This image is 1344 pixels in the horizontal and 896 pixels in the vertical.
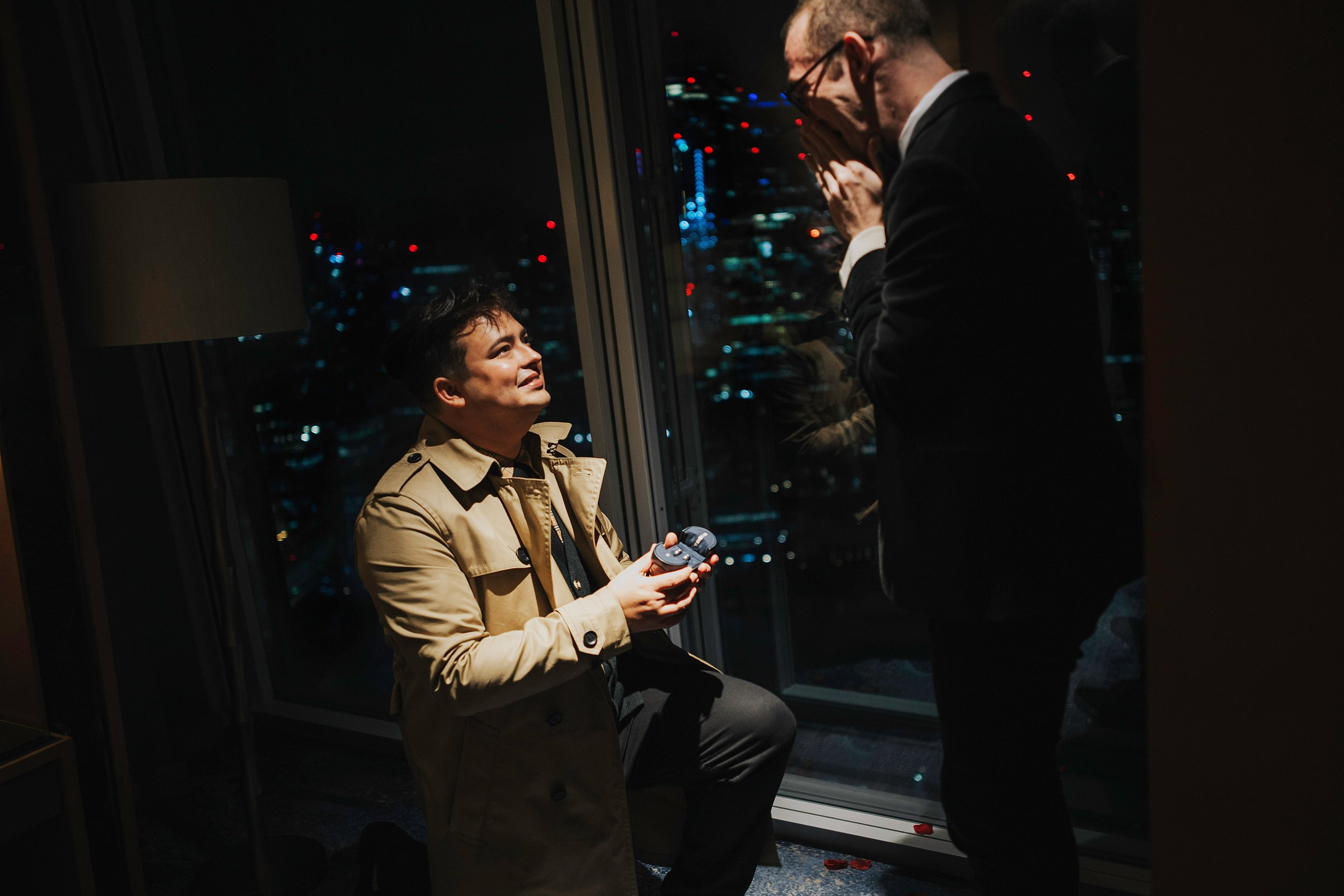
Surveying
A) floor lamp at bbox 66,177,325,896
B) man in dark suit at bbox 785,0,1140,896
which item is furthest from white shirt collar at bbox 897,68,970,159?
floor lamp at bbox 66,177,325,896

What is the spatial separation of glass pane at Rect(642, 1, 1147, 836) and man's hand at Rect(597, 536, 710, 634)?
0.44 m

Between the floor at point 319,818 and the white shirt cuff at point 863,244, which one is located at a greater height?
the white shirt cuff at point 863,244

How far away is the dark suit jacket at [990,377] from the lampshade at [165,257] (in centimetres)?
129

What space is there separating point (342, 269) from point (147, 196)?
2.90ft

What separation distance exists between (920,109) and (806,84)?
18 cm

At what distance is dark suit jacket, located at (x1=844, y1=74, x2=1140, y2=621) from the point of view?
47.7 inches

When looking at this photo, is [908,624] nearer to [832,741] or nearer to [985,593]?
[832,741]

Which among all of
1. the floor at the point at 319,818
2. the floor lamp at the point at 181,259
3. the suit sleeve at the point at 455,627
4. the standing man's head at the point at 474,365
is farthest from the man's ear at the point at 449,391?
the floor at the point at 319,818

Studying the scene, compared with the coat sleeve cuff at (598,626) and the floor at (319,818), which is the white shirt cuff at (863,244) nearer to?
the coat sleeve cuff at (598,626)

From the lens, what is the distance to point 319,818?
265 centimetres

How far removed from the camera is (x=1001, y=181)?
1209mm

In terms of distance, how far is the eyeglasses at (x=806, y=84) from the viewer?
4.20 feet

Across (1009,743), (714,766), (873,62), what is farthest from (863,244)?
(714,766)

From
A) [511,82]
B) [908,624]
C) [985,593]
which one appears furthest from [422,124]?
[985,593]
